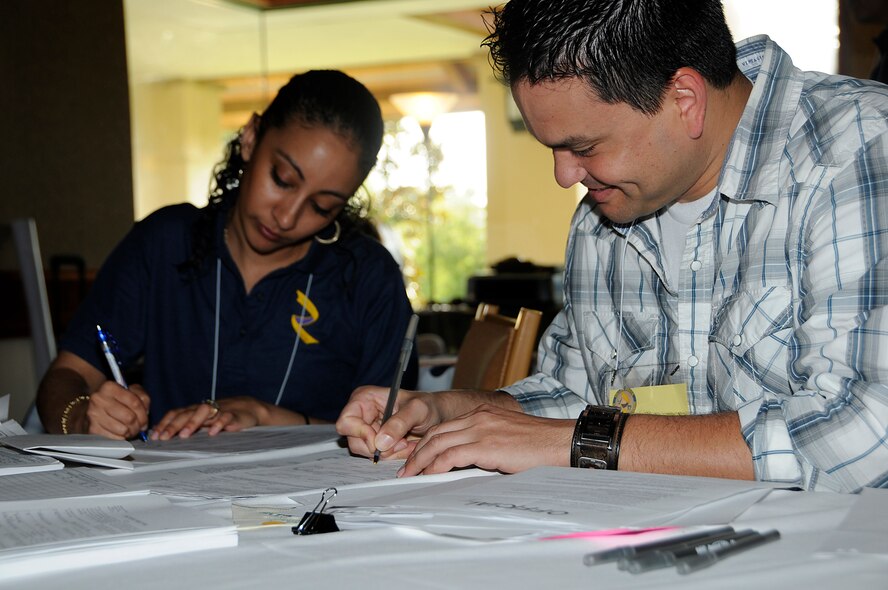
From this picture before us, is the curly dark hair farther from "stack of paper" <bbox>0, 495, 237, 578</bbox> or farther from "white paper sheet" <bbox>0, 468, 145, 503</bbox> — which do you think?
"stack of paper" <bbox>0, 495, 237, 578</bbox>

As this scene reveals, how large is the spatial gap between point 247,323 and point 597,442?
1.14 m

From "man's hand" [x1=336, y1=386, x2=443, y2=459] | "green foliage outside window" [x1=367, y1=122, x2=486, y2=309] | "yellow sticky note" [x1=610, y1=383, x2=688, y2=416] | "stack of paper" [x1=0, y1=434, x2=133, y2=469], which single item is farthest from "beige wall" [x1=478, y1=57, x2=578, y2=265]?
"stack of paper" [x1=0, y1=434, x2=133, y2=469]

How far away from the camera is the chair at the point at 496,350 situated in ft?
6.22

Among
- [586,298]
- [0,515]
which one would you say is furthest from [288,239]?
[0,515]

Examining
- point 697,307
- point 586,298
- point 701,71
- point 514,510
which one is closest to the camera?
point 514,510

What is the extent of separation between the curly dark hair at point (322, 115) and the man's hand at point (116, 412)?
1.74ft

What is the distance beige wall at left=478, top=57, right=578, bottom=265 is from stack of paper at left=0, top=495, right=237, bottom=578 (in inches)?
241

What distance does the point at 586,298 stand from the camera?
1.73 metres

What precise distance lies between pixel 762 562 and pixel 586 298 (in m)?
0.99

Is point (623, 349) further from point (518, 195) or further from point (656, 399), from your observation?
point (518, 195)

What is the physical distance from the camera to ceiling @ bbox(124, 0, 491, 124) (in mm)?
7105

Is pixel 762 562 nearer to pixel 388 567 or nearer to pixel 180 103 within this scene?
pixel 388 567

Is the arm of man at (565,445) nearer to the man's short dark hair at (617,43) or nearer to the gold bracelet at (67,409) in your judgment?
the man's short dark hair at (617,43)

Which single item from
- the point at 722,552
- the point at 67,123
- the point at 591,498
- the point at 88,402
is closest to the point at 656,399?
the point at 591,498
